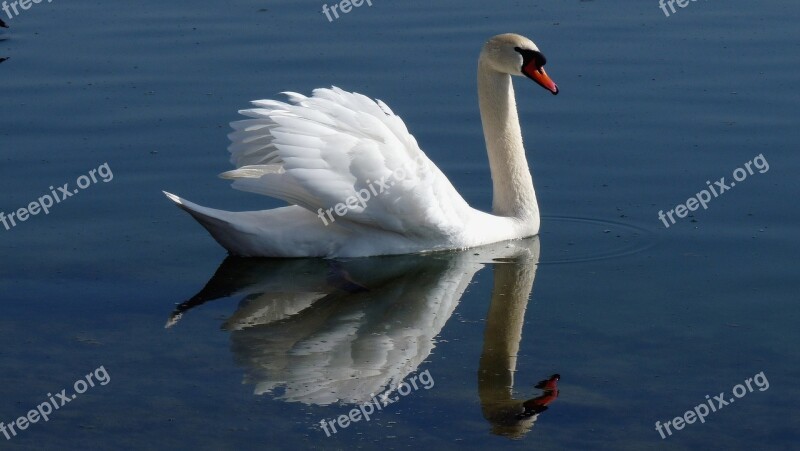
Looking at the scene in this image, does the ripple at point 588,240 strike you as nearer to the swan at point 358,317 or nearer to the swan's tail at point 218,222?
the swan at point 358,317

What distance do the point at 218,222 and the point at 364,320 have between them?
1.18 meters

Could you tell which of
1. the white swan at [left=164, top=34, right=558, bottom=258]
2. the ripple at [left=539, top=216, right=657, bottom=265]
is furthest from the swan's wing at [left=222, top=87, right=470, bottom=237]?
the ripple at [left=539, top=216, right=657, bottom=265]

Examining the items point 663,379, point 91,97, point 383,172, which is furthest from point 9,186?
point 663,379

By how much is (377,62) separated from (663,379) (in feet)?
19.9

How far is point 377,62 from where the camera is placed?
13000 millimetres

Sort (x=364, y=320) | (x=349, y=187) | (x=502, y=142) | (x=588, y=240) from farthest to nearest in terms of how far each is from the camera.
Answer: (x=502, y=142) → (x=588, y=240) → (x=349, y=187) → (x=364, y=320)

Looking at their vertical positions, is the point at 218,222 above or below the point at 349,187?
below

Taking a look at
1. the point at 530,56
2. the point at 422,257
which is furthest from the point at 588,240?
the point at 530,56

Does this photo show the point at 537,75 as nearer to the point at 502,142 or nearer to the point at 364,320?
the point at 502,142

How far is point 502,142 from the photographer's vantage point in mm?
10109

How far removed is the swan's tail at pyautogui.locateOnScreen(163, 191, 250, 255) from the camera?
880 cm

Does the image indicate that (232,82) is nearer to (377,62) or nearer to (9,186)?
(377,62)

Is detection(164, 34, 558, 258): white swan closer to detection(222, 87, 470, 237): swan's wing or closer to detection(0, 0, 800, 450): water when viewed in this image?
detection(222, 87, 470, 237): swan's wing

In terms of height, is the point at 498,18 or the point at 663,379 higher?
the point at 498,18
